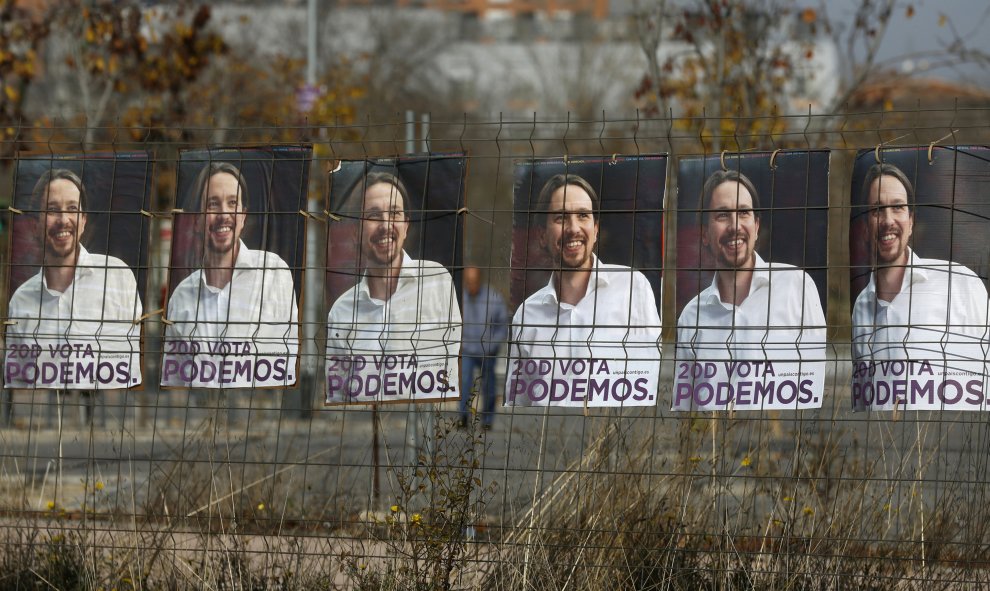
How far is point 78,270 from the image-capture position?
5734 mm

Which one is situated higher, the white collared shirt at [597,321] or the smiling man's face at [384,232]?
the smiling man's face at [384,232]

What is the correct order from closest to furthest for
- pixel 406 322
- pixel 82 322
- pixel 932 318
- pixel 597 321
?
pixel 932 318 → pixel 597 321 → pixel 406 322 → pixel 82 322

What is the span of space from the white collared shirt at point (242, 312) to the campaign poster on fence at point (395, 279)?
0.22 meters

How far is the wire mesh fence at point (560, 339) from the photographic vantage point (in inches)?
194

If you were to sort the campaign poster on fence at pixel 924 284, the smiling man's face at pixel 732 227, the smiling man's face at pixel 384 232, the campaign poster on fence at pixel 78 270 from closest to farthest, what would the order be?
the campaign poster on fence at pixel 924 284 → the smiling man's face at pixel 732 227 → the smiling man's face at pixel 384 232 → the campaign poster on fence at pixel 78 270

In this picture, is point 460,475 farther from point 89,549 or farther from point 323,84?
point 323,84

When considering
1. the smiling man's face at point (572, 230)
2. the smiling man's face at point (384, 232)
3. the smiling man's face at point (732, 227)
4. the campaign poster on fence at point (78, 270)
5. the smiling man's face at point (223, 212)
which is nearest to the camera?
the smiling man's face at point (732, 227)

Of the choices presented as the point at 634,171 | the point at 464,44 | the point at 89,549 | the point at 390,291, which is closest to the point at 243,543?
the point at 89,549

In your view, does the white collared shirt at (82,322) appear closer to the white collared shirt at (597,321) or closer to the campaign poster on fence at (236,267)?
the campaign poster on fence at (236,267)

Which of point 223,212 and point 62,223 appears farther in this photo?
point 62,223

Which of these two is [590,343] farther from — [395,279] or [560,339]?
[395,279]

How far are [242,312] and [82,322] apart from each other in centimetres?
84

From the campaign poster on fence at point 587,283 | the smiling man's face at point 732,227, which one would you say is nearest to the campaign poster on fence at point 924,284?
the smiling man's face at point 732,227

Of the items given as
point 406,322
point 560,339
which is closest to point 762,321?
point 560,339
